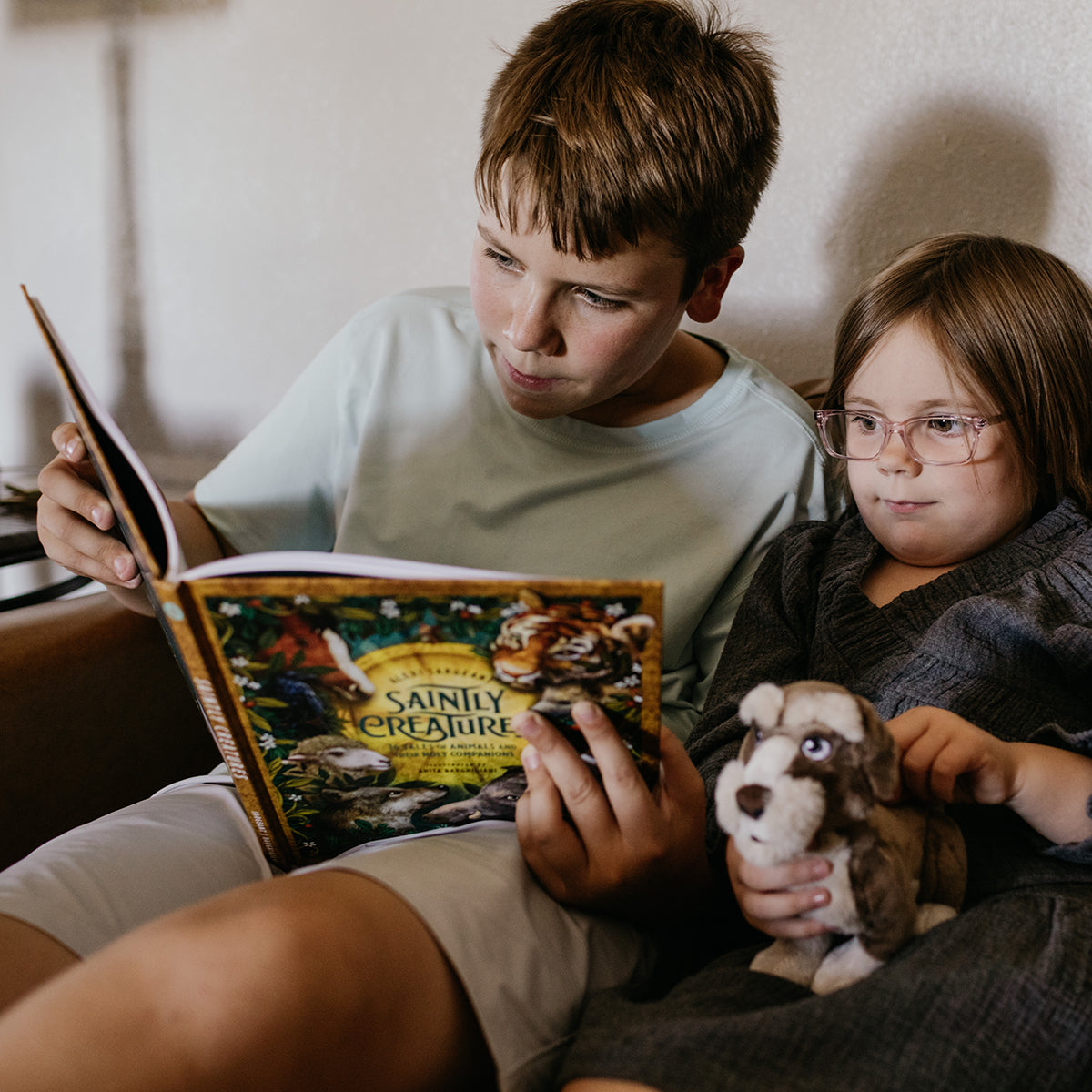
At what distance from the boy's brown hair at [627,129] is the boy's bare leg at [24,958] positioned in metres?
0.66

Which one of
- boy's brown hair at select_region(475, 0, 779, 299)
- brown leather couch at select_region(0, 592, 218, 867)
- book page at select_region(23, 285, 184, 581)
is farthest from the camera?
brown leather couch at select_region(0, 592, 218, 867)

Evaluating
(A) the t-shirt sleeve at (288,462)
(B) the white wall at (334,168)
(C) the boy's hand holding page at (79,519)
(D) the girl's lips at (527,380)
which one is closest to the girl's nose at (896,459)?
(D) the girl's lips at (527,380)

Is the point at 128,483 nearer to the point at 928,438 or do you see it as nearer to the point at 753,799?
the point at 753,799

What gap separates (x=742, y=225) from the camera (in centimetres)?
94

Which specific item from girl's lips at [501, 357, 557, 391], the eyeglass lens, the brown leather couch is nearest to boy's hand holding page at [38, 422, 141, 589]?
the brown leather couch

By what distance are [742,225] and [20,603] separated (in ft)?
3.07

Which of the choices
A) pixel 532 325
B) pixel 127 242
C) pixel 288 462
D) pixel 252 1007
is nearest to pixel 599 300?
pixel 532 325

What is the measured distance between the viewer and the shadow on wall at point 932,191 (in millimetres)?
1098

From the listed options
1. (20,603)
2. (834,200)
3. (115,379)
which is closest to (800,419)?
(834,200)

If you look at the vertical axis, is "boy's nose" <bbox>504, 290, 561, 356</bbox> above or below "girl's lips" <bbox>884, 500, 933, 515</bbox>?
above

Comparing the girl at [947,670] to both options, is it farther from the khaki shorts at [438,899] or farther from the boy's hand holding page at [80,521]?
the boy's hand holding page at [80,521]

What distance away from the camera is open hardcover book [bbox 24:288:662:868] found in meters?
0.57

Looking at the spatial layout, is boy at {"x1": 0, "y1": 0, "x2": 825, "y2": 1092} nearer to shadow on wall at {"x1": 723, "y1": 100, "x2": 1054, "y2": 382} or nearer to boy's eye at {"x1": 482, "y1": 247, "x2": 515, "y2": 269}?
boy's eye at {"x1": 482, "y1": 247, "x2": 515, "y2": 269}

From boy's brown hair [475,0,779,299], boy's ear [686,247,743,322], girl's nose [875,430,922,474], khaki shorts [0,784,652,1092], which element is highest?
boy's brown hair [475,0,779,299]
